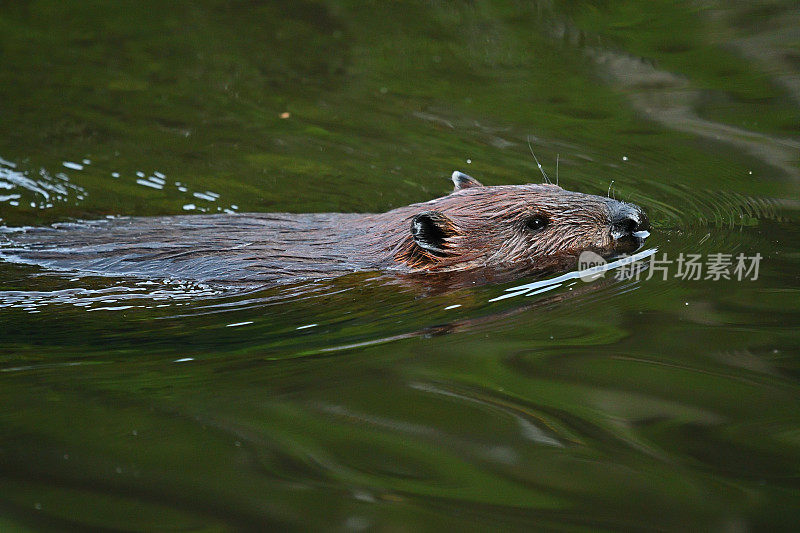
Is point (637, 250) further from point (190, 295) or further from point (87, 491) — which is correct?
point (87, 491)

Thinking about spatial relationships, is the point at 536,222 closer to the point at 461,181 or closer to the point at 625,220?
the point at 625,220

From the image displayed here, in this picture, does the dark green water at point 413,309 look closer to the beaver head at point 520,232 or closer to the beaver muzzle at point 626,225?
the beaver muzzle at point 626,225

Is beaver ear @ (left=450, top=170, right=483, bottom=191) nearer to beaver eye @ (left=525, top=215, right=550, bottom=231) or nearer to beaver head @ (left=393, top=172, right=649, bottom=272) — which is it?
beaver head @ (left=393, top=172, right=649, bottom=272)

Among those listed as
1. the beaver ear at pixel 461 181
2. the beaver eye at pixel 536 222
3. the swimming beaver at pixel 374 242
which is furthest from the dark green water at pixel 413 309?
the beaver ear at pixel 461 181

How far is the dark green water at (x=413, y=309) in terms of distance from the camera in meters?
3.07

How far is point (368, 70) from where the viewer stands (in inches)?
374

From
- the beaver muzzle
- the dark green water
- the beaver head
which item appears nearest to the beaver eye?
the beaver head

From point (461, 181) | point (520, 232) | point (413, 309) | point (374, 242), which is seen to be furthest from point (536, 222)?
point (413, 309)

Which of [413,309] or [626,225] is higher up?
[626,225]

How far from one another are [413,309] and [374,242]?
2.89 ft

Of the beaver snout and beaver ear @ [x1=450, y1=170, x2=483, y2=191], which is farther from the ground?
beaver ear @ [x1=450, y1=170, x2=483, y2=191]

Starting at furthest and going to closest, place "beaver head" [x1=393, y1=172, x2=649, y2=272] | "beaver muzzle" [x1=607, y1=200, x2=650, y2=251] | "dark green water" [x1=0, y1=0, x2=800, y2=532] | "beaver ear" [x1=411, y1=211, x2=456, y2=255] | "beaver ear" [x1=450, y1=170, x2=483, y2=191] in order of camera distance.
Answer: "beaver ear" [x1=450, y1=170, x2=483, y2=191] → "beaver muzzle" [x1=607, y1=200, x2=650, y2=251] → "beaver head" [x1=393, y1=172, x2=649, y2=272] → "beaver ear" [x1=411, y1=211, x2=456, y2=255] → "dark green water" [x1=0, y1=0, x2=800, y2=532]

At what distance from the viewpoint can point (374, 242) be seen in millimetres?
5566

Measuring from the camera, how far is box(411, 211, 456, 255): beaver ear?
527 centimetres
